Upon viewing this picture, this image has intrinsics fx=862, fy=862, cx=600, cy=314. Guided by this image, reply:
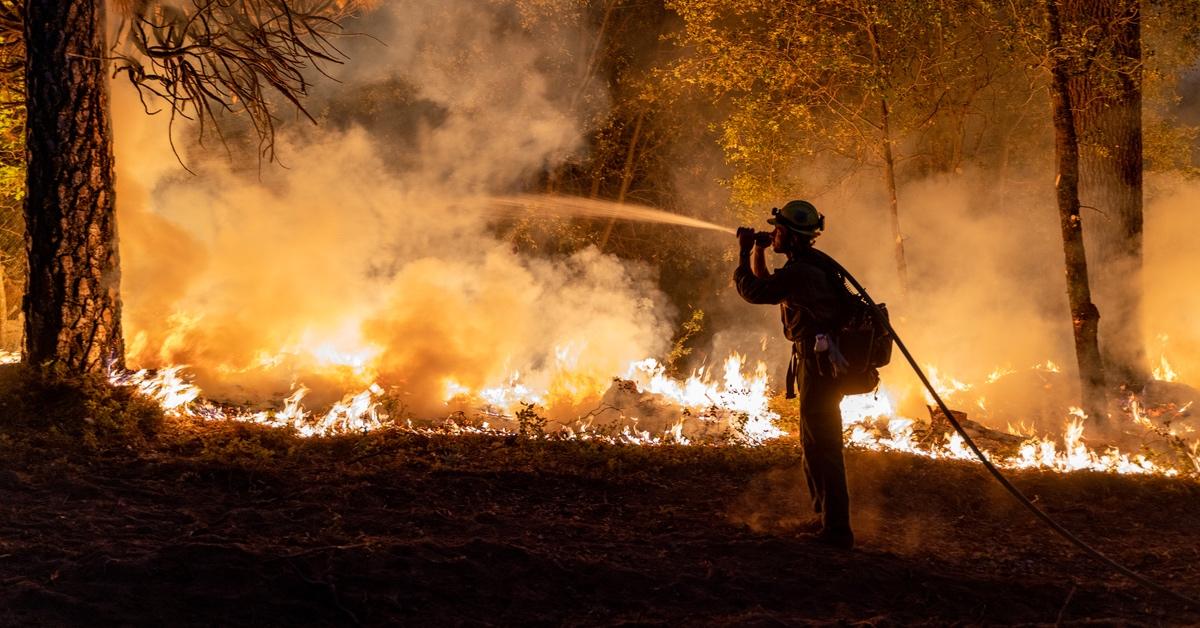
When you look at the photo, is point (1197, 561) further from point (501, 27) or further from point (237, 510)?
point (501, 27)

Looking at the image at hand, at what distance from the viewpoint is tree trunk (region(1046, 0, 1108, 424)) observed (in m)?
9.84

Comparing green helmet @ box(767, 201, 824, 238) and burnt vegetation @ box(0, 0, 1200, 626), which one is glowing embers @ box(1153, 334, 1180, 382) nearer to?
burnt vegetation @ box(0, 0, 1200, 626)

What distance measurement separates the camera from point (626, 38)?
20125 mm

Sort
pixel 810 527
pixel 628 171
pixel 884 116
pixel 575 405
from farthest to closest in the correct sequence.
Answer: pixel 628 171, pixel 884 116, pixel 575 405, pixel 810 527

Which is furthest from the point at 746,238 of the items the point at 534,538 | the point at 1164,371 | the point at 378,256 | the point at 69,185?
the point at 1164,371

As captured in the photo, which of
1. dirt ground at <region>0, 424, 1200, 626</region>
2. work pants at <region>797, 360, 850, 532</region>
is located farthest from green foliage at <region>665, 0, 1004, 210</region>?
work pants at <region>797, 360, 850, 532</region>

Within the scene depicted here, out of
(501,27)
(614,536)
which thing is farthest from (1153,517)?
(501,27)

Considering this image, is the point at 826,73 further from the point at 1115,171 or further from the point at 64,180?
the point at 64,180

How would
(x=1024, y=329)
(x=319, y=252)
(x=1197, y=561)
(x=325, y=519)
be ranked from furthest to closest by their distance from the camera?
(x=1024, y=329)
(x=319, y=252)
(x=1197, y=561)
(x=325, y=519)

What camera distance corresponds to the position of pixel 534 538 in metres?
5.11

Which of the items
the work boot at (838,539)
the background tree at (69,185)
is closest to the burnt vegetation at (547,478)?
the background tree at (69,185)

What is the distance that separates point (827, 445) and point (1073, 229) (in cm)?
631

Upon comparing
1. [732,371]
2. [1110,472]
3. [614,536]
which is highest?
[732,371]

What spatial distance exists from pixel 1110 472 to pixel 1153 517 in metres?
1.12
